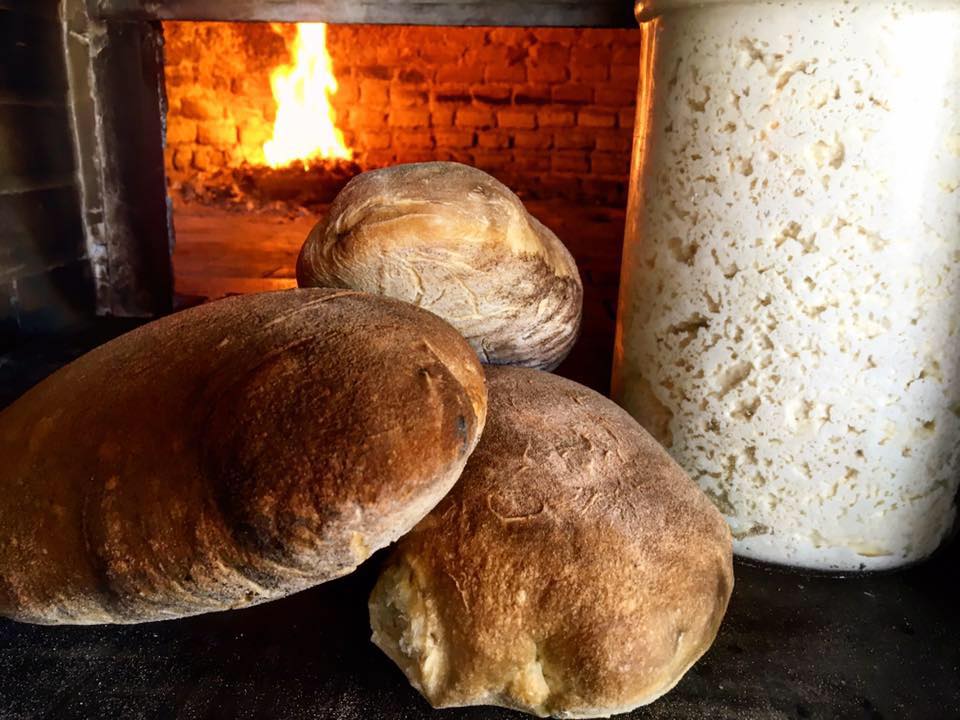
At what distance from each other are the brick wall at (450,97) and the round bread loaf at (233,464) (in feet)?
13.3

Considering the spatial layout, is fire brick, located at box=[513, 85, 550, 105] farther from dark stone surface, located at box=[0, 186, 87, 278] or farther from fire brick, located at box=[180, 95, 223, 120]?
dark stone surface, located at box=[0, 186, 87, 278]

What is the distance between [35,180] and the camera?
2.46 metres

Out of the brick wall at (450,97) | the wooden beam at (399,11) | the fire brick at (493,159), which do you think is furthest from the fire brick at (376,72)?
the wooden beam at (399,11)

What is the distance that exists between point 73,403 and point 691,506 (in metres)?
0.83

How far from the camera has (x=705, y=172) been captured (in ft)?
4.34

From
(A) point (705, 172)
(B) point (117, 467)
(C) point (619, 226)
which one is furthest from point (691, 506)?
(C) point (619, 226)

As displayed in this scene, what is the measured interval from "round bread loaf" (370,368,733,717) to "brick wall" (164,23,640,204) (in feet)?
13.1

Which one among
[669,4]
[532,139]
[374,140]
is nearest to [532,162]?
[532,139]

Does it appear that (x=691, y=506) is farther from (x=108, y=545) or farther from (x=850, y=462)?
(x=108, y=545)

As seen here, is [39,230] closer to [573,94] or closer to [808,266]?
[808,266]

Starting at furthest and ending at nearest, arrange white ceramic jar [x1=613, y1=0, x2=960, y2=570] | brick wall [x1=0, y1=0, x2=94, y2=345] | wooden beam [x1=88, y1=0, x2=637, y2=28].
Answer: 1. brick wall [x1=0, y1=0, x2=94, y2=345]
2. wooden beam [x1=88, y1=0, x2=637, y2=28]
3. white ceramic jar [x1=613, y1=0, x2=960, y2=570]

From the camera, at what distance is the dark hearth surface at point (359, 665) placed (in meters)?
1.02

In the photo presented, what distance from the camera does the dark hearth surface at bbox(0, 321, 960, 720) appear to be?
1024 mm

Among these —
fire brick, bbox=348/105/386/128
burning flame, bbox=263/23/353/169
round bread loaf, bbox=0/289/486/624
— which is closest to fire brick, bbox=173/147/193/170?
burning flame, bbox=263/23/353/169
